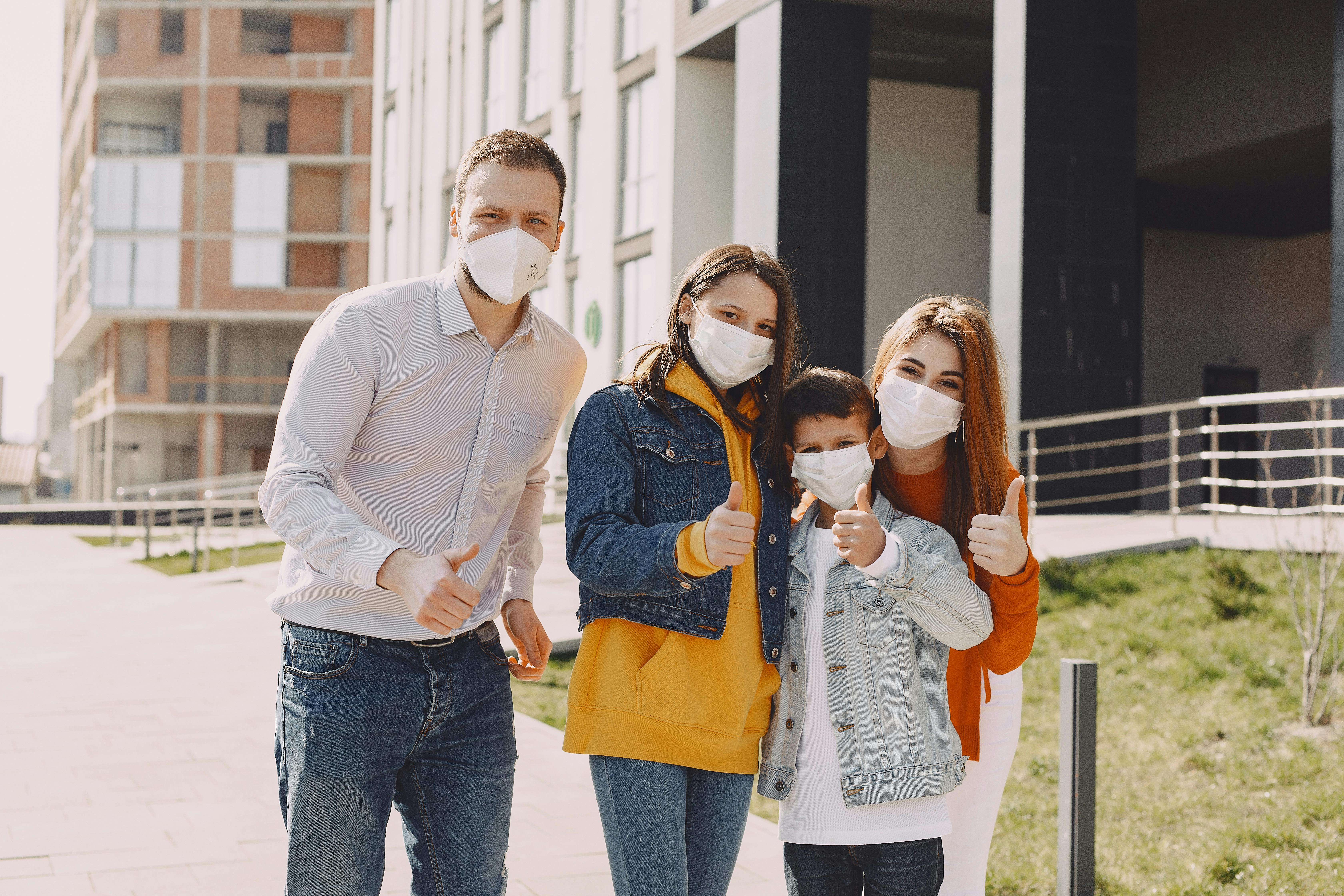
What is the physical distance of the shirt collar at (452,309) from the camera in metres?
2.73

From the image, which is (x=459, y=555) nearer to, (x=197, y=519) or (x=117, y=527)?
(x=197, y=519)

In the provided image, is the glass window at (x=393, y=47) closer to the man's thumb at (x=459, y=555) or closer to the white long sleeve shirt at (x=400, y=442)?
the white long sleeve shirt at (x=400, y=442)

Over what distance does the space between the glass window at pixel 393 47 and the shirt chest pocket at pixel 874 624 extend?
115 ft

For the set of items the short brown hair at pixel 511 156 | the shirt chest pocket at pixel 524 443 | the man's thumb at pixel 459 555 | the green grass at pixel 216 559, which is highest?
the short brown hair at pixel 511 156

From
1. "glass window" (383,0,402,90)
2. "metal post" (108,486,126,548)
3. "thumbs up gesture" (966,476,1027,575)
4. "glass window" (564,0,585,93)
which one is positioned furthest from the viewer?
"glass window" (383,0,402,90)

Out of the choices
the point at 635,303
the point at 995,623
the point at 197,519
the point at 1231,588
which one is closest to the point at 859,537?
the point at 995,623

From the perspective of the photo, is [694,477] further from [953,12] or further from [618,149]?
[618,149]

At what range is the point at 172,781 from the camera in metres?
6.23

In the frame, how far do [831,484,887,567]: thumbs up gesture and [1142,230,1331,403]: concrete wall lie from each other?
21314mm

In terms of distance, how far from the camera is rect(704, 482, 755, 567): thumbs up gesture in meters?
2.35

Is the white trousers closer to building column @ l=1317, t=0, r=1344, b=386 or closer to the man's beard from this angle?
the man's beard

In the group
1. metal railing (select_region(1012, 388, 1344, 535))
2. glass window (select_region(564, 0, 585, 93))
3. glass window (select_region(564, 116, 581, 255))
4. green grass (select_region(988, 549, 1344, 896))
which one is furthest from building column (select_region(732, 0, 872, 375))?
green grass (select_region(988, 549, 1344, 896))

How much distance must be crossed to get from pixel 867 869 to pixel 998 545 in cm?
80

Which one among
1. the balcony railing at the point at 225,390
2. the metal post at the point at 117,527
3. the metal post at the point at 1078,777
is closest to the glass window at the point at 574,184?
the metal post at the point at 117,527
